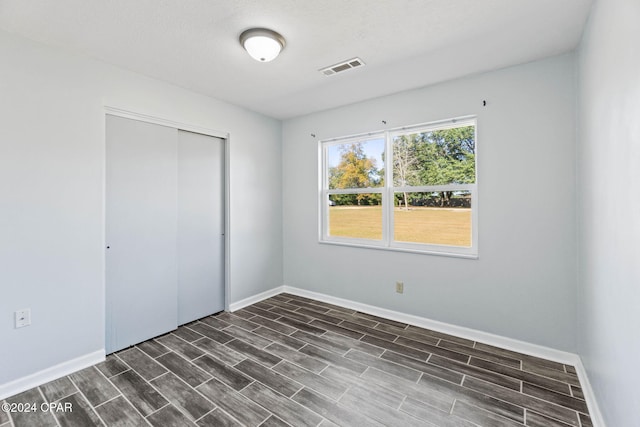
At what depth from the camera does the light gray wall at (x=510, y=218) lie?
245 cm

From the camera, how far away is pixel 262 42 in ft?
7.00

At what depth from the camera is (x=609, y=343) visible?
1568mm

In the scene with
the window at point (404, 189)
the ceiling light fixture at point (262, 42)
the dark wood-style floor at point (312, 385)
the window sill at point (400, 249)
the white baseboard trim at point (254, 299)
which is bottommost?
the dark wood-style floor at point (312, 385)

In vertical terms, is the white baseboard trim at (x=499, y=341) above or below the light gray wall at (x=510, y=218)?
below

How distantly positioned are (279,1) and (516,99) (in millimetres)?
2211

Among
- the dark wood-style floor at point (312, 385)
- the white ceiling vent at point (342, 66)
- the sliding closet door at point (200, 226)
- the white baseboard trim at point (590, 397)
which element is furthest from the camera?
the sliding closet door at point (200, 226)

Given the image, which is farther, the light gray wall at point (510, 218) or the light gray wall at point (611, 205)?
the light gray wall at point (510, 218)

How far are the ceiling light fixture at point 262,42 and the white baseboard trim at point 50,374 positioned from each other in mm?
2808

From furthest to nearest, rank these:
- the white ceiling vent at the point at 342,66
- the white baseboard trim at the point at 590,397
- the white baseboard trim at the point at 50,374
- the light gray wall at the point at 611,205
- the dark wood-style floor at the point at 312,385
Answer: the white ceiling vent at the point at 342,66, the white baseboard trim at the point at 50,374, the dark wood-style floor at the point at 312,385, the white baseboard trim at the point at 590,397, the light gray wall at the point at 611,205

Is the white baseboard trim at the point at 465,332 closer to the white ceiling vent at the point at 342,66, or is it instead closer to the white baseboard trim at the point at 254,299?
the white baseboard trim at the point at 254,299

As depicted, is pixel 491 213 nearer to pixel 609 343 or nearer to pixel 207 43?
pixel 609 343

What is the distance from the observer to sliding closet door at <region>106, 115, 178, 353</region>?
8.77ft

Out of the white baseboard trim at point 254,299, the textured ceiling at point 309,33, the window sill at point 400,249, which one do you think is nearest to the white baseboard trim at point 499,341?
the window sill at point 400,249

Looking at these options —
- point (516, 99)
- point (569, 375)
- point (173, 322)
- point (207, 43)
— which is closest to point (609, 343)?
point (569, 375)
